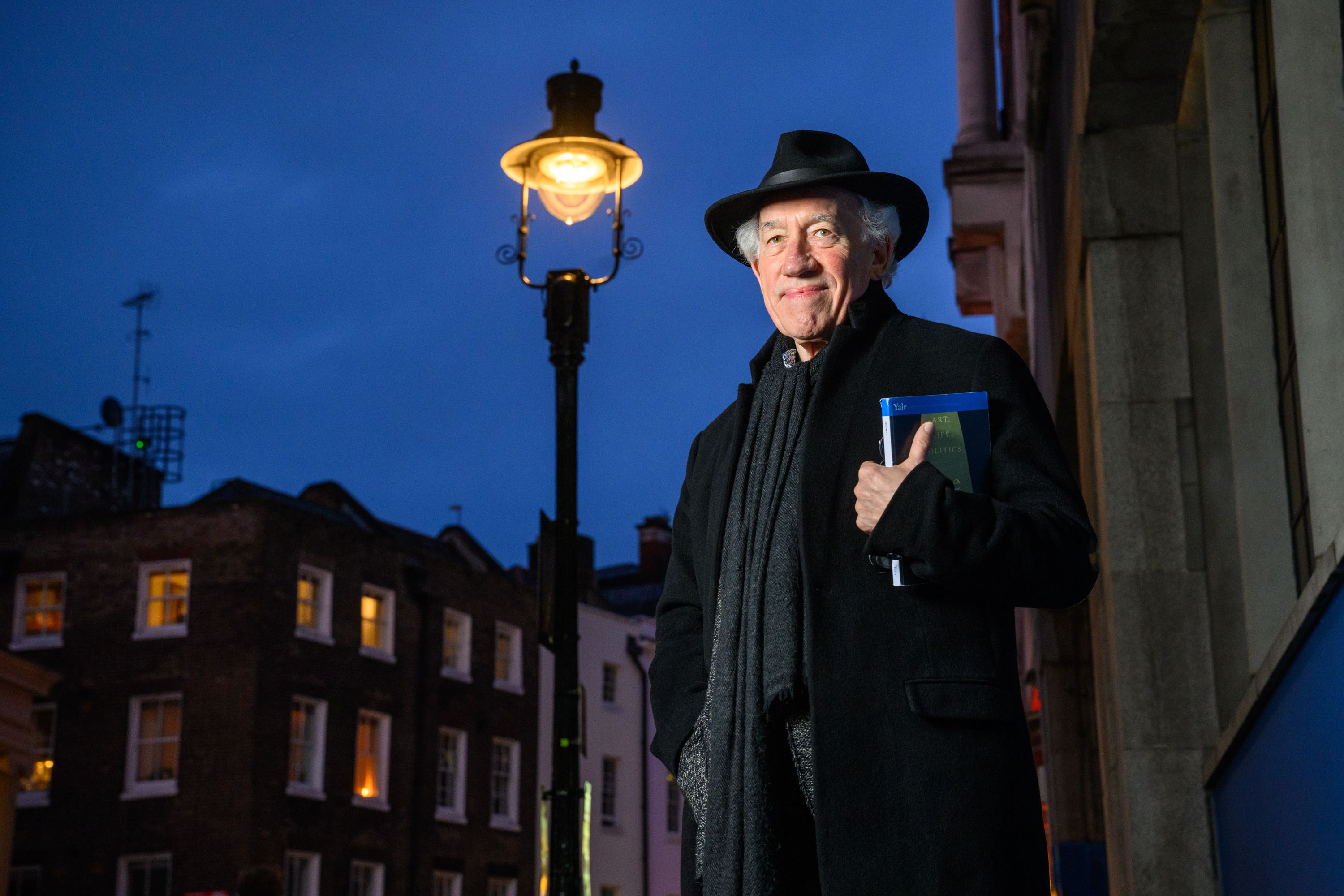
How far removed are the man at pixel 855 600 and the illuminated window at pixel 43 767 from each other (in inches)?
1324

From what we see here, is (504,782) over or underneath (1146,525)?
over

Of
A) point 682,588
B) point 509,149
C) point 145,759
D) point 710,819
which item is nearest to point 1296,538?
point 682,588

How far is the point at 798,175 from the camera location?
332cm

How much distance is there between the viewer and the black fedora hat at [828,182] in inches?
130

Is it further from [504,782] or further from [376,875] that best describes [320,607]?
[504,782]

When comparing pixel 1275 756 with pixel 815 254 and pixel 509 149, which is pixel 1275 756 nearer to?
pixel 815 254

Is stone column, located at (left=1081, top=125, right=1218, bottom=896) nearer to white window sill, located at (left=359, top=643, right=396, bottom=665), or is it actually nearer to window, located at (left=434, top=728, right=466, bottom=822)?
white window sill, located at (left=359, top=643, right=396, bottom=665)

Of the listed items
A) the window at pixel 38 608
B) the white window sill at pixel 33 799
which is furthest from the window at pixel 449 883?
the window at pixel 38 608

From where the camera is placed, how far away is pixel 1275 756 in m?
4.66

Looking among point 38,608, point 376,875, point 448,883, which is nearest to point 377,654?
point 376,875

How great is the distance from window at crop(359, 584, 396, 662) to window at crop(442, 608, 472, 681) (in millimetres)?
1836

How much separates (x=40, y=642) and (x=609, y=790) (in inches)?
608

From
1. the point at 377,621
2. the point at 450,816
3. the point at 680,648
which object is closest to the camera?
the point at 680,648

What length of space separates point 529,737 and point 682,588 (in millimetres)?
38539
